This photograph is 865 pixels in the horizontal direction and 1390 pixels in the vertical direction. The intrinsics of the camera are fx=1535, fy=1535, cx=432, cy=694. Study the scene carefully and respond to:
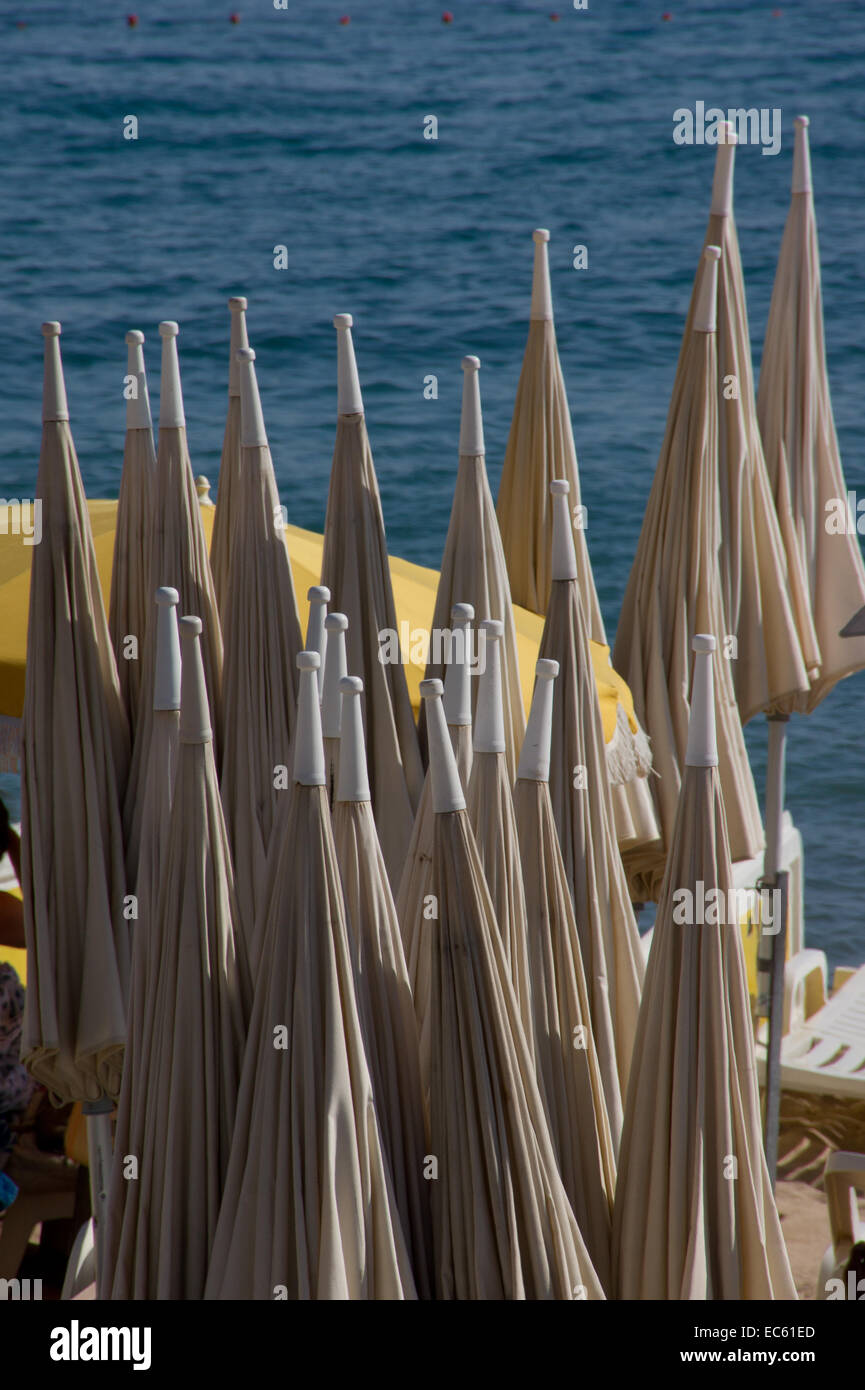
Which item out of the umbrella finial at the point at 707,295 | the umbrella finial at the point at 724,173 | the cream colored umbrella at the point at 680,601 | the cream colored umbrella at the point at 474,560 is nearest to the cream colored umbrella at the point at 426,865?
the cream colored umbrella at the point at 474,560

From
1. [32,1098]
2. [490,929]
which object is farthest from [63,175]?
[490,929]

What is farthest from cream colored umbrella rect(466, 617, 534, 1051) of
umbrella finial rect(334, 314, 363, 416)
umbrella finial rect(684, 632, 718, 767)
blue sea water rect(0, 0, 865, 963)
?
blue sea water rect(0, 0, 865, 963)

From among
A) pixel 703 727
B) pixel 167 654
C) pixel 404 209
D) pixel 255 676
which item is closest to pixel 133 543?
pixel 255 676

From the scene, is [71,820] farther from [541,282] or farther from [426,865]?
[541,282]

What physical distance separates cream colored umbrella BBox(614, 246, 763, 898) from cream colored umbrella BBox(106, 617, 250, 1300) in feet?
6.27

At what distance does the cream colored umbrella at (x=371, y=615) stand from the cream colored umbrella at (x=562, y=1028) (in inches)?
28.7

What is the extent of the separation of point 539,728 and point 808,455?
2640 mm

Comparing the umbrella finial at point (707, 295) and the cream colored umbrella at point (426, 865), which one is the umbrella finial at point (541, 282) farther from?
the cream colored umbrella at point (426, 865)

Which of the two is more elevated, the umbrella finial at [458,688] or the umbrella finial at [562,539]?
the umbrella finial at [562,539]

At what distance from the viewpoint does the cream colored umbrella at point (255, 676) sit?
10.00 feet

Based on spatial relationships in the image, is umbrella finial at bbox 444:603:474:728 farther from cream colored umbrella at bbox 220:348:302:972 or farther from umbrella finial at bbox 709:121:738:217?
umbrella finial at bbox 709:121:738:217

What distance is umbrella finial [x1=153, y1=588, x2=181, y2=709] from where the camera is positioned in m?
2.36

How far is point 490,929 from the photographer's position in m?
2.13

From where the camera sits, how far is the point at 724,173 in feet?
13.2
